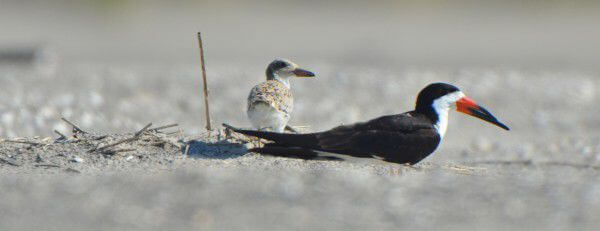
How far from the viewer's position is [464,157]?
8.95 m

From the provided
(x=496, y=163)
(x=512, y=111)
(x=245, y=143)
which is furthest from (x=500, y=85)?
(x=245, y=143)

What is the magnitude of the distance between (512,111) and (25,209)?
954 cm

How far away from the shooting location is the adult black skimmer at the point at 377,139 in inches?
263

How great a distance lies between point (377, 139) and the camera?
22.5 feet

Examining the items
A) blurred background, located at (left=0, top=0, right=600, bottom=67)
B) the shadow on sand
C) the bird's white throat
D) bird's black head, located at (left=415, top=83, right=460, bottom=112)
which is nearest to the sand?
the shadow on sand

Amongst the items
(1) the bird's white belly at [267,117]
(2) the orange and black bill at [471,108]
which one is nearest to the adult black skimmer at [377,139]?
(2) the orange and black bill at [471,108]

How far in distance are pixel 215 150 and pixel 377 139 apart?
1.12 m

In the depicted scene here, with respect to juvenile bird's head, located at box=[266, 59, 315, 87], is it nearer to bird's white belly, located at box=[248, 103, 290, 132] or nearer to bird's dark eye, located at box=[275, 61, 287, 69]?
bird's dark eye, located at box=[275, 61, 287, 69]

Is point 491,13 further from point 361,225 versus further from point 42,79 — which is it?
point 361,225

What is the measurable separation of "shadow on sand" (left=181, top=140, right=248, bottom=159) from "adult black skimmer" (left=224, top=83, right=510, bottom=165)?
0.60 feet

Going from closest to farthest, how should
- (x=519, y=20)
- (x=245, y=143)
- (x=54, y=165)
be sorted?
(x=54, y=165) → (x=245, y=143) → (x=519, y=20)

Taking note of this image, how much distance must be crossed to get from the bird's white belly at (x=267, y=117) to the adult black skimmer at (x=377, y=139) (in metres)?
0.55

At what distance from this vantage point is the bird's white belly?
7.49 meters

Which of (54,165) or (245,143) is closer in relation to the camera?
(54,165)
